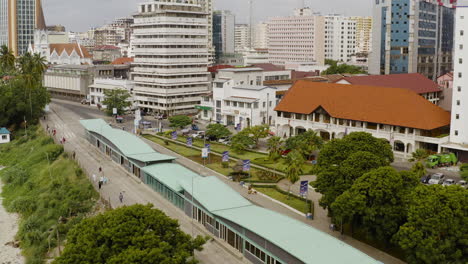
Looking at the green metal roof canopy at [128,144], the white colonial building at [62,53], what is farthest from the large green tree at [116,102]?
the white colonial building at [62,53]

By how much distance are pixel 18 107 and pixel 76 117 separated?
12.1 metres

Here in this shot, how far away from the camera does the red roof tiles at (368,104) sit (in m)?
73.9

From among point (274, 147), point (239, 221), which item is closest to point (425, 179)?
point (274, 147)

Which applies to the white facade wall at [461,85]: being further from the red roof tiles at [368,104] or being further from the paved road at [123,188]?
the paved road at [123,188]

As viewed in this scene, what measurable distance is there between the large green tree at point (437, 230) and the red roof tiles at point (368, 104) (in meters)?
37.2

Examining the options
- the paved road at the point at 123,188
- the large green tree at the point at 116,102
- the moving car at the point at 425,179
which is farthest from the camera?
the large green tree at the point at 116,102

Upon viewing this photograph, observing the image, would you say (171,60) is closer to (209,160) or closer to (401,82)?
(209,160)

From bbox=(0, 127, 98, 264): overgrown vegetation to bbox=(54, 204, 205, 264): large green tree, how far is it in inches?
657

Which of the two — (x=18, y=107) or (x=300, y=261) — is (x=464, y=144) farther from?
(x=18, y=107)

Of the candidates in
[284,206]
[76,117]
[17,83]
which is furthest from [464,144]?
[17,83]

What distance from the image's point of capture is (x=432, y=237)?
3494 centimetres

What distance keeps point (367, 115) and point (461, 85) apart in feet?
44.4

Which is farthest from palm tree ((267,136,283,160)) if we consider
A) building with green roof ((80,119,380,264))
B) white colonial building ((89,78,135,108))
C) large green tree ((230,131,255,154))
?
white colonial building ((89,78,135,108))

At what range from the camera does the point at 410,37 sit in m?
130
